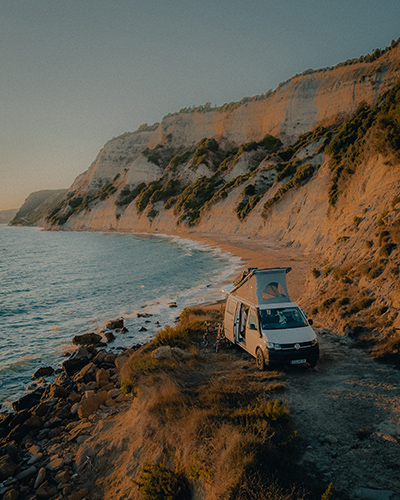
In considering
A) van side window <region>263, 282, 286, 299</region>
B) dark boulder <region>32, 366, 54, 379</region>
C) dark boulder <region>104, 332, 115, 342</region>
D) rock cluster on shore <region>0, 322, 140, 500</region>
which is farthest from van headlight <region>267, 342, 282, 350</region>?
dark boulder <region>104, 332, 115, 342</region>

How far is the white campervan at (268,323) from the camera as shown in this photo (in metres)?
8.71

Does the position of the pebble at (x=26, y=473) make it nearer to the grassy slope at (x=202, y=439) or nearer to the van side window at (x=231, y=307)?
the grassy slope at (x=202, y=439)

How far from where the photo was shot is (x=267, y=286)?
10.4 metres

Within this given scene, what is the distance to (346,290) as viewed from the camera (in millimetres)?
13273

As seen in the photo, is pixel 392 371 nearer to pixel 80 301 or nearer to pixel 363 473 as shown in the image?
pixel 363 473

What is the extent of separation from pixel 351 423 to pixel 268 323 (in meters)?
3.43

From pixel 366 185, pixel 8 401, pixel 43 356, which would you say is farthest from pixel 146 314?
pixel 366 185

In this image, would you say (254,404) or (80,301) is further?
(80,301)

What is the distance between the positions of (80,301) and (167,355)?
1718 cm

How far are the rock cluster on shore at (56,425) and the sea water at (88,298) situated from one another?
1.54 metres

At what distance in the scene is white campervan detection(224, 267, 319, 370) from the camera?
343 inches

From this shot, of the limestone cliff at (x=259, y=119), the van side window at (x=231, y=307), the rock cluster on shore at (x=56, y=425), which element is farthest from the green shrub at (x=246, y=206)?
the van side window at (x=231, y=307)

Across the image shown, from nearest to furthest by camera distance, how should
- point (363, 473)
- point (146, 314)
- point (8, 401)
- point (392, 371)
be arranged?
point (363, 473), point (392, 371), point (8, 401), point (146, 314)

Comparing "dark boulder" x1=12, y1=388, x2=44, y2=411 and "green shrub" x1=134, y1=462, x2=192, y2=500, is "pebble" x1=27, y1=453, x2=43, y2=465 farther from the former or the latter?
"green shrub" x1=134, y1=462, x2=192, y2=500
